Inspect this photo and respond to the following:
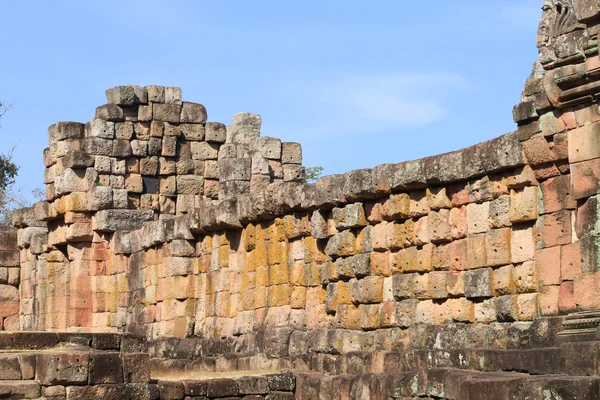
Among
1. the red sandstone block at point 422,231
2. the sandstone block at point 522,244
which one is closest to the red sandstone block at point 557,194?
the sandstone block at point 522,244

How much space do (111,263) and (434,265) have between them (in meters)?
12.4

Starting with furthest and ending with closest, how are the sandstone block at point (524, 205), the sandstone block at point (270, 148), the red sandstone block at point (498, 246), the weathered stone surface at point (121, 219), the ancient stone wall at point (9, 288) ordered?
the ancient stone wall at point (9, 288) < the weathered stone surface at point (121, 219) < the sandstone block at point (270, 148) < the red sandstone block at point (498, 246) < the sandstone block at point (524, 205)

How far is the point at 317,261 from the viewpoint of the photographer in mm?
21359

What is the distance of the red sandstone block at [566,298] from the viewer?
15.1m

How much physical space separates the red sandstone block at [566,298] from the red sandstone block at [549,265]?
0.24m

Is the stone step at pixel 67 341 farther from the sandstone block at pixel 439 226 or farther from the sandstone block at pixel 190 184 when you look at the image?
the sandstone block at pixel 190 184

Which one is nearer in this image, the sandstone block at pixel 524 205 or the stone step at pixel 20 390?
the sandstone block at pixel 524 205

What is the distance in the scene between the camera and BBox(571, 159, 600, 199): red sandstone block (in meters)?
14.5

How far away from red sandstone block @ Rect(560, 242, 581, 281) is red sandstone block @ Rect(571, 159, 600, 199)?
0.71 m

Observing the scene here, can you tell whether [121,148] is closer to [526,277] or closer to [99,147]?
[99,147]

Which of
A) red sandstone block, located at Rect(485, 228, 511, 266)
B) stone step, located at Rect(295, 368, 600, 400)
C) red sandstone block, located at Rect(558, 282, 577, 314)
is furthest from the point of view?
red sandstone block, located at Rect(485, 228, 511, 266)

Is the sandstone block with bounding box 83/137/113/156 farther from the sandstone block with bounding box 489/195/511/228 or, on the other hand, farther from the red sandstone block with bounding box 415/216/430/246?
the sandstone block with bounding box 489/195/511/228

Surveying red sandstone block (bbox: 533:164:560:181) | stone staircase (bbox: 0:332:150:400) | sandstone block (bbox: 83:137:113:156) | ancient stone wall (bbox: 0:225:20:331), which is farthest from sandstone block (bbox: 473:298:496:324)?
ancient stone wall (bbox: 0:225:20:331)

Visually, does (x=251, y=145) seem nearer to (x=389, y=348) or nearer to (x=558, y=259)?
(x=389, y=348)
